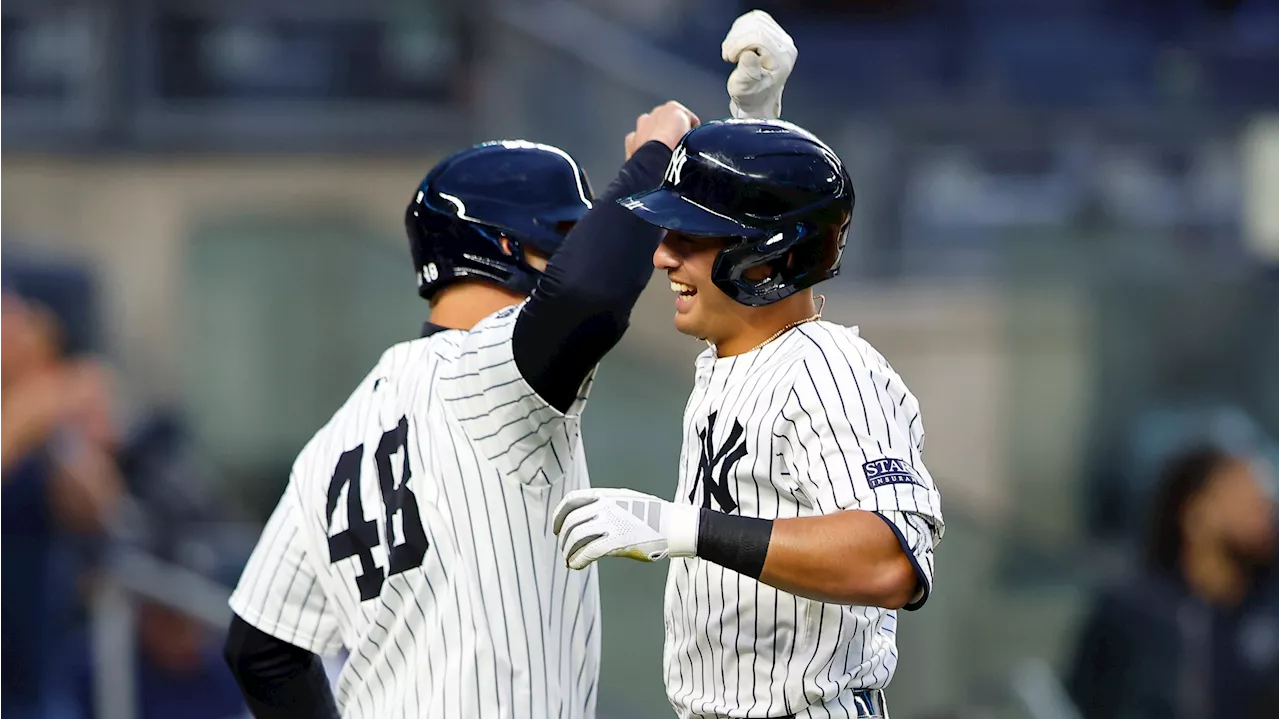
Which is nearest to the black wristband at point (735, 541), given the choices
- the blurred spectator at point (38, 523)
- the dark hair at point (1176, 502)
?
the blurred spectator at point (38, 523)

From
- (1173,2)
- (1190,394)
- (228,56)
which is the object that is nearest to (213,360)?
(228,56)

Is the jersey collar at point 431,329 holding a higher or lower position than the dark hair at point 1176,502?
higher

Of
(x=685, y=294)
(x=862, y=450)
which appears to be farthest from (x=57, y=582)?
(x=862, y=450)

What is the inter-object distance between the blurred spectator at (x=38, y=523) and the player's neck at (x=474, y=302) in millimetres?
2856

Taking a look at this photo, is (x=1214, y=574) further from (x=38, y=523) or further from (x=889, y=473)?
(x=889, y=473)

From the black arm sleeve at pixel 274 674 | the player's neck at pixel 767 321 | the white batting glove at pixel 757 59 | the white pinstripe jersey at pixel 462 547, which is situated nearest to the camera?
the player's neck at pixel 767 321

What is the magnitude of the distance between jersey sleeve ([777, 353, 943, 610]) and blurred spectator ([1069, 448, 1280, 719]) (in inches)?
142

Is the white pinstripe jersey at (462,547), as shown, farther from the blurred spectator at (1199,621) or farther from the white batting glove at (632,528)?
the blurred spectator at (1199,621)

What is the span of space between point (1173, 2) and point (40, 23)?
5.82 meters

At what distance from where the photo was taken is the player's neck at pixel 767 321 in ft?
7.00

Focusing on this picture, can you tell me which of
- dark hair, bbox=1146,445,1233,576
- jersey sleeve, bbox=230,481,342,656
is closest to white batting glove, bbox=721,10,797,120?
jersey sleeve, bbox=230,481,342,656

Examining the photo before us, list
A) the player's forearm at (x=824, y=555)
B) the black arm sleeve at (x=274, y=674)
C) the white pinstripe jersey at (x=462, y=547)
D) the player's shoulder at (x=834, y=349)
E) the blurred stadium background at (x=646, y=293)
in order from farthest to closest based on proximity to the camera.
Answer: the blurred stadium background at (x=646, y=293) → the black arm sleeve at (x=274, y=674) → the white pinstripe jersey at (x=462, y=547) → the player's shoulder at (x=834, y=349) → the player's forearm at (x=824, y=555)

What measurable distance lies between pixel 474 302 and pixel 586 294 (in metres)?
0.44

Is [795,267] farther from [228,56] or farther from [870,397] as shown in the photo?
[228,56]
